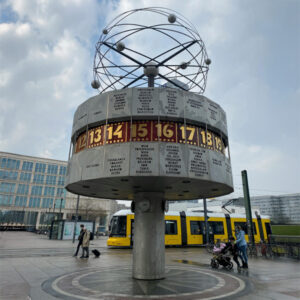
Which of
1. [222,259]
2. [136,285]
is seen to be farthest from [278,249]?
[136,285]

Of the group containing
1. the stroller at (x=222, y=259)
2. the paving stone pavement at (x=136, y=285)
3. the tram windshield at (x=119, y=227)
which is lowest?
the paving stone pavement at (x=136, y=285)

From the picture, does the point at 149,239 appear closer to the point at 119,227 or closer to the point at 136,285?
the point at 136,285

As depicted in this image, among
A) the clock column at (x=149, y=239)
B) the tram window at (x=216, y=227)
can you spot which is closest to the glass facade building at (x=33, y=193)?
the tram window at (x=216, y=227)

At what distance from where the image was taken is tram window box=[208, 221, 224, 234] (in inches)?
1037

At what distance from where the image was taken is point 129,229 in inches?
896

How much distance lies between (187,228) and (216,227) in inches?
146

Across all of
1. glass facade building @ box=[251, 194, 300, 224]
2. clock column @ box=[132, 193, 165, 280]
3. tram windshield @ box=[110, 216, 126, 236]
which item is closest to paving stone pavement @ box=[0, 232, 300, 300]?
clock column @ box=[132, 193, 165, 280]

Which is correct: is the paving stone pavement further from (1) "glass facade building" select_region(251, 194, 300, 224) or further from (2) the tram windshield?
(1) "glass facade building" select_region(251, 194, 300, 224)

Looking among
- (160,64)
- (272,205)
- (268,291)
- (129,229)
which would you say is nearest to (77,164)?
(160,64)

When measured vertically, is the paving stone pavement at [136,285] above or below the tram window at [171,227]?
below

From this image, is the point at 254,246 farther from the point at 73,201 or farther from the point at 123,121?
the point at 73,201

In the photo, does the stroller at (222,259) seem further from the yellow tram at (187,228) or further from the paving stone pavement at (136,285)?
the yellow tram at (187,228)

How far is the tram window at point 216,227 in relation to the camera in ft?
86.4

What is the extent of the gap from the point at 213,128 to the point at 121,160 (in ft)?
13.8
